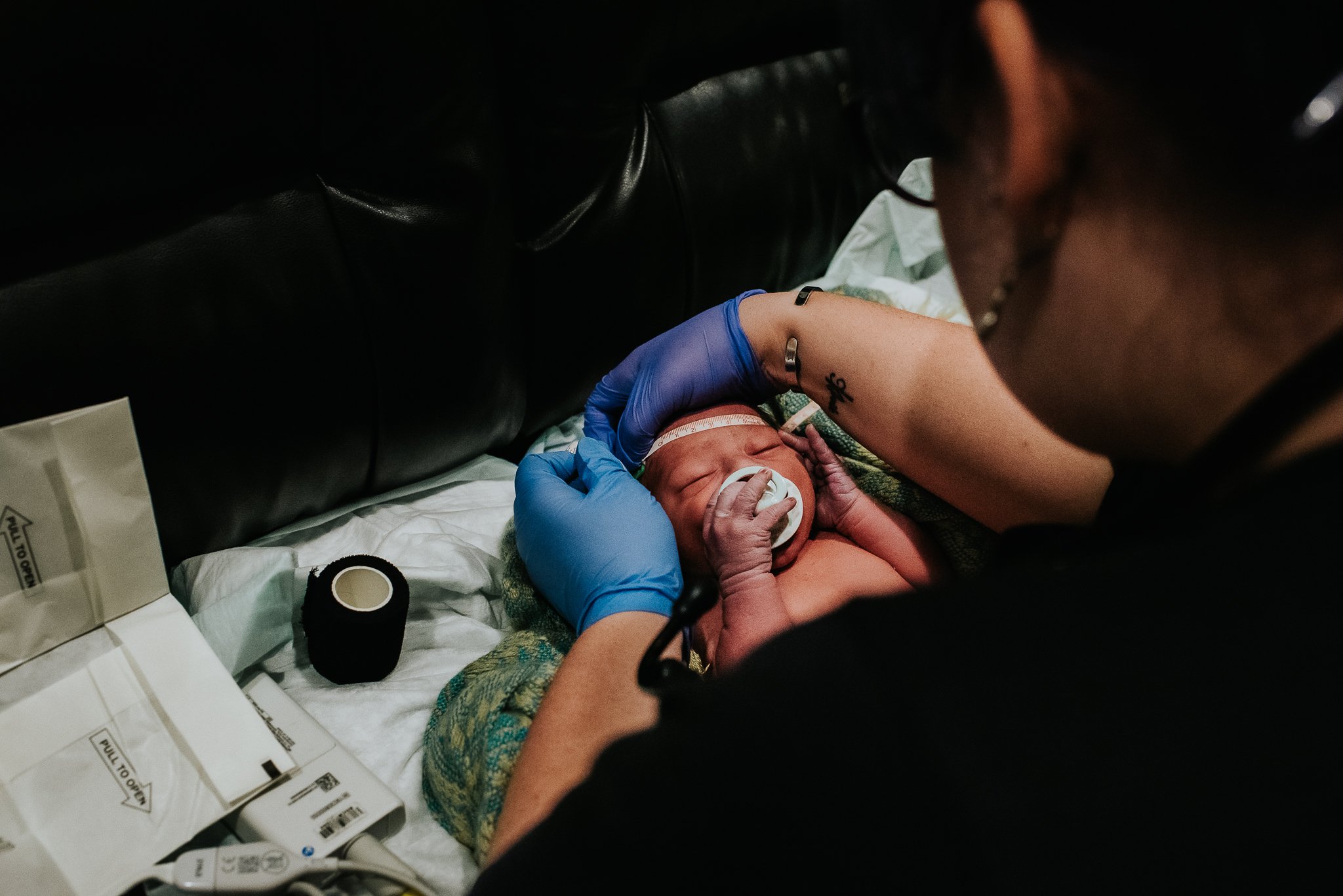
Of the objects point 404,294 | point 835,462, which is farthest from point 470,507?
point 835,462

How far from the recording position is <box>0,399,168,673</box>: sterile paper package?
967mm

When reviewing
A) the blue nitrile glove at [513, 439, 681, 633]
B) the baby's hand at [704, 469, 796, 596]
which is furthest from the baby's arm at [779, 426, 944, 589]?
the blue nitrile glove at [513, 439, 681, 633]

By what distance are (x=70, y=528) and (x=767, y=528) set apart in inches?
32.8

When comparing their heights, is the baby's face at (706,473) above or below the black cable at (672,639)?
below

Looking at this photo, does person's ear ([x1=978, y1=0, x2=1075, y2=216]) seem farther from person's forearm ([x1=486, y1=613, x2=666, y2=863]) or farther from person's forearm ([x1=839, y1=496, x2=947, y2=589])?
person's forearm ([x1=839, y1=496, x2=947, y2=589])

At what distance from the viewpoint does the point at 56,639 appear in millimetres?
1042

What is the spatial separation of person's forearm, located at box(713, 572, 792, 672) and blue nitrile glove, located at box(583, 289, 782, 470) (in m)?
0.34

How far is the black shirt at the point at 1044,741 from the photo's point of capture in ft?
1.31

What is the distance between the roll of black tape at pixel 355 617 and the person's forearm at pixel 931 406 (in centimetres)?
66

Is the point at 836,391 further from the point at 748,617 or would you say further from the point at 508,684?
the point at 508,684

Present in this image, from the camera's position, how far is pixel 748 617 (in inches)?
45.4

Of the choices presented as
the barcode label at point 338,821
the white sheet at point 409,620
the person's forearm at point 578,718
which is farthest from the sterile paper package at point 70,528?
the person's forearm at point 578,718

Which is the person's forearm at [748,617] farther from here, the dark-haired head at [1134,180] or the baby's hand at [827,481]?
the dark-haired head at [1134,180]

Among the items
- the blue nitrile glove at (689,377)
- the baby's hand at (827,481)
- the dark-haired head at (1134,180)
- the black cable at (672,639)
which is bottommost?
the baby's hand at (827,481)
